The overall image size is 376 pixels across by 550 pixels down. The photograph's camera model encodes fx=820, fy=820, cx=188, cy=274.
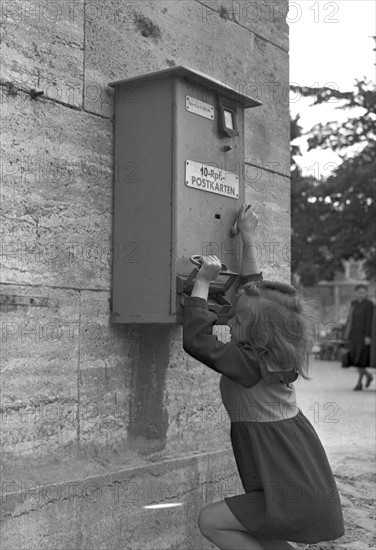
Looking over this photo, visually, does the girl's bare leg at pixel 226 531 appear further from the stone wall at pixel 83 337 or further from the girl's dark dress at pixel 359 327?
the girl's dark dress at pixel 359 327

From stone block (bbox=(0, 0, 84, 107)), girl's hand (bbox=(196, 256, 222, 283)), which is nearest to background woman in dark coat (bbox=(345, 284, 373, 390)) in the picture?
girl's hand (bbox=(196, 256, 222, 283))

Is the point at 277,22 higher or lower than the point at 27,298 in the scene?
higher

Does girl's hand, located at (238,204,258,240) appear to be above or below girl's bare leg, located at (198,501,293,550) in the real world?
above

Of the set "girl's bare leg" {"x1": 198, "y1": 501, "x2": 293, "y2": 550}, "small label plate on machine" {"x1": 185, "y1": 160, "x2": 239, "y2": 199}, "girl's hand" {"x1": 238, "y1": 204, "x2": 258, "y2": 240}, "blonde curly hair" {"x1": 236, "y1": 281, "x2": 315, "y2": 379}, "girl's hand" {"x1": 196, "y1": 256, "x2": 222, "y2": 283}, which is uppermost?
"small label plate on machine" {"x1": 185, "y1": 160, "x2": 239, "y2": 199}

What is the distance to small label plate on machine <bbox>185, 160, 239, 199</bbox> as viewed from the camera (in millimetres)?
3922

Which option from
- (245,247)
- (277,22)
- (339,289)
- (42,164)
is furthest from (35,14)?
(339,289)

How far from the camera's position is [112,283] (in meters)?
4.10

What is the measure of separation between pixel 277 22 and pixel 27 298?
280cm

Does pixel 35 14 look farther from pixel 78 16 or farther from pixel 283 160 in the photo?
pixel 283 160

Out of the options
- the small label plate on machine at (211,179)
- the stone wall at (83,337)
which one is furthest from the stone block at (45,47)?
the small label plate on machine at (211,179)

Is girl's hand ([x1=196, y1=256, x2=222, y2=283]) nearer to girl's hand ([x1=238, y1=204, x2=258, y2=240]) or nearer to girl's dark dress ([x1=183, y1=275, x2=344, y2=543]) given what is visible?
girl's dark dress ([x1=183, y1=275, x2=344, y2=543])

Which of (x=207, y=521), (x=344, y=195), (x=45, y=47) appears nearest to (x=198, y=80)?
(x=45, y=47)

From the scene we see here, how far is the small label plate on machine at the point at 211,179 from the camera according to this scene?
392 cm

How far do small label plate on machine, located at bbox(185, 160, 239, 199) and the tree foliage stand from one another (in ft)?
52.8
